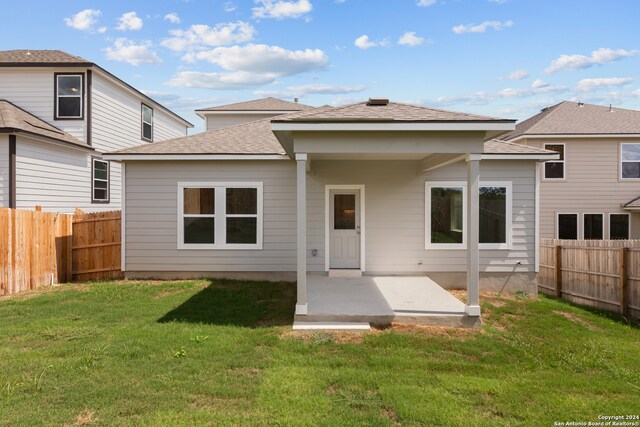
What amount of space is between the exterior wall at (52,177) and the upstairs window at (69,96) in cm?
140

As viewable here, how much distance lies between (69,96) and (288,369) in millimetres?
13340

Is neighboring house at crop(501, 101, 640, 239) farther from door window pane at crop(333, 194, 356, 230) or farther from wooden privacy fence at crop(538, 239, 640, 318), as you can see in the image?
door window pane at crop(333, 194, 356, 230)

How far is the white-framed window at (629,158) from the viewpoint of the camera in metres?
14.7

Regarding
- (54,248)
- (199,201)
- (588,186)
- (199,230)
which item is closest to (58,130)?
(54,248)

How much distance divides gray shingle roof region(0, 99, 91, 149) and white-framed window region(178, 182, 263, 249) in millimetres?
5261

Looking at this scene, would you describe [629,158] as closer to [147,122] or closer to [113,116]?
[113,116]

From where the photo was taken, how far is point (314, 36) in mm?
16297

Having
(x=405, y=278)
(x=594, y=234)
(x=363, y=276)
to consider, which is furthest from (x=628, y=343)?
(x=594, y=234)

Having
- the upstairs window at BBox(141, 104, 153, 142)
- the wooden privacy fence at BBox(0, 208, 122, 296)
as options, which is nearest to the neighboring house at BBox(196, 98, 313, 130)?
the upstairs window at BBox(141, 104, 153, 142)

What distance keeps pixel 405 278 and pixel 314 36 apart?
11658 mm

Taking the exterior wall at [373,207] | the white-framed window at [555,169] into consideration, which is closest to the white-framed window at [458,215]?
the exterior wall at [373,207]

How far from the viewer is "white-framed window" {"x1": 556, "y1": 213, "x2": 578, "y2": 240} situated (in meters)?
14.8

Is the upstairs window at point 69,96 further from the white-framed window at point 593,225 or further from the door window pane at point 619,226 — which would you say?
the door window pane at point 619,226

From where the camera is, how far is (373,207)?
379 inches
